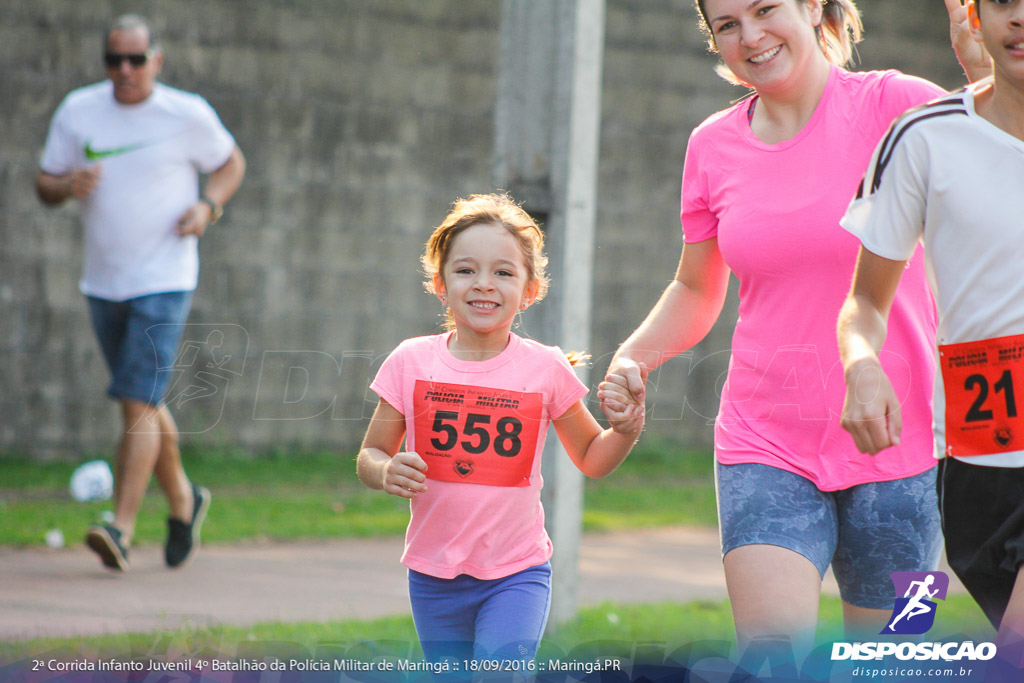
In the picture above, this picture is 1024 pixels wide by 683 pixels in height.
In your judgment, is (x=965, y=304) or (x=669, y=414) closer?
(x=965, y=304)

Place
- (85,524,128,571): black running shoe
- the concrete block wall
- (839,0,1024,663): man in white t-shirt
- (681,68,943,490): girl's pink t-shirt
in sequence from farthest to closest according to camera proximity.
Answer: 1. the concrete block wall
2. (85,524,128,571): black running shoe
3. (681,68,943,490): girl's pink t-shirt
4. (839,0,1024,663): man in white t-shirt

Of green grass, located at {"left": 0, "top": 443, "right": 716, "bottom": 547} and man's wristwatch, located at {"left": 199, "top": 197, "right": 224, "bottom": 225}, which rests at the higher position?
man's wristwatch, located at {"left": 199, "top": 197, "right": 224, "bottom": 225}

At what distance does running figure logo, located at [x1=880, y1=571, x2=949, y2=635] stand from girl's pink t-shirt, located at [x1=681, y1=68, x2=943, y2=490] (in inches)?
8.9

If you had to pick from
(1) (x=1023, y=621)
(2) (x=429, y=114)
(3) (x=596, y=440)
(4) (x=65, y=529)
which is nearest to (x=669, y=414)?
(2) (x=429, y=114)

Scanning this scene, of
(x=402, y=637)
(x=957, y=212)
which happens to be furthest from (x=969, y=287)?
(x=402, y=637)

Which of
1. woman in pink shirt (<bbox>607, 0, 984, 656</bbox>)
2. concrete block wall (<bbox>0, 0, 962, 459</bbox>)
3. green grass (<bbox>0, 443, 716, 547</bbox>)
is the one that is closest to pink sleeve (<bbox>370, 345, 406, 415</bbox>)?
woman in pink shirt (<bbox>607, 0, 984, 656</bbox>)

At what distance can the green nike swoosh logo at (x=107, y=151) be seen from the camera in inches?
237

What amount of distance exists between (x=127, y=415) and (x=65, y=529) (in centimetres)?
89

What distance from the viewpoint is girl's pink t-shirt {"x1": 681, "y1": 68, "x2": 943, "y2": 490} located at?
2.83 metres

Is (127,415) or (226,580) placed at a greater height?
(127,415)

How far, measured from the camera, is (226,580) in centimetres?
548

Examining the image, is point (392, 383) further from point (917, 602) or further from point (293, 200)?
point (293, 200)

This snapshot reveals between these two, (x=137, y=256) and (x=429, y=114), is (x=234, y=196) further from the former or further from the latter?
(x=137, y=256)

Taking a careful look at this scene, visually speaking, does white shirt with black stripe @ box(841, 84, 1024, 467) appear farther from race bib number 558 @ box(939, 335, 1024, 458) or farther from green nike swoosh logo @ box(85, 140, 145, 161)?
green nike swoosh logo @ box(85, 140, 145, 161)
